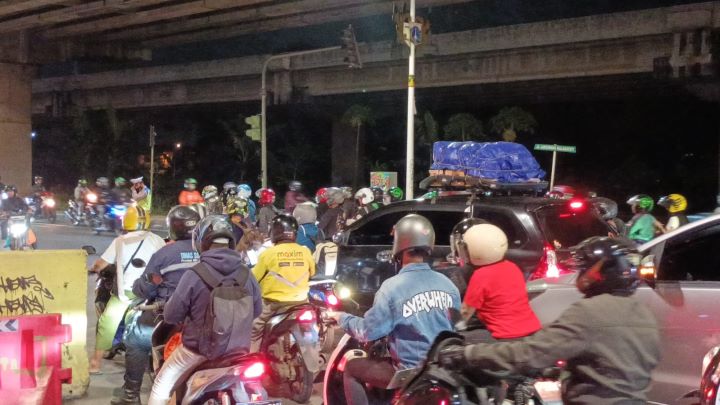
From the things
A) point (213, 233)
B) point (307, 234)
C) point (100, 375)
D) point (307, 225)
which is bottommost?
point (100, 375)

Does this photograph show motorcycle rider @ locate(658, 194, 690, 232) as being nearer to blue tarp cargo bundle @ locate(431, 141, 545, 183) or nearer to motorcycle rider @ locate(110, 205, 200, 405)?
blue tarp cargo bundle @ locate(431, 141, 545, 183)

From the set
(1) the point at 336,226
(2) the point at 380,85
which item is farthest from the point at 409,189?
(2) the point at 380,85

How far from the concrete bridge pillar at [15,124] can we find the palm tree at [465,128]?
744 inches

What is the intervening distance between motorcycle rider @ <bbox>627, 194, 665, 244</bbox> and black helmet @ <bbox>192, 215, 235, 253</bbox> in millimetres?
6936

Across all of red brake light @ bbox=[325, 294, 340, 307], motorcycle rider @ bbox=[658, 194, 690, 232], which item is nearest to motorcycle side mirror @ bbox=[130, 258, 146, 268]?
red brake light @ bbox=[325, 294, 340, 307]

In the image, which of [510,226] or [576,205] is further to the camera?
[576,205]

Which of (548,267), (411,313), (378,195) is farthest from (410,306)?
(378,195)

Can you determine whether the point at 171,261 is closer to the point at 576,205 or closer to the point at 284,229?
the point at 284,229

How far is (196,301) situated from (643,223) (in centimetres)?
751

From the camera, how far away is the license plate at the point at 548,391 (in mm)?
4090

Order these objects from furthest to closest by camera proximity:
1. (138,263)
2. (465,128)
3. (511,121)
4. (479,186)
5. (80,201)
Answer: (465,128) → (511,121) → (80,201) → (479,186) → (138,263)

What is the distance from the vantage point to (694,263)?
700 cm

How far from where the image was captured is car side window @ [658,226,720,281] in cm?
675

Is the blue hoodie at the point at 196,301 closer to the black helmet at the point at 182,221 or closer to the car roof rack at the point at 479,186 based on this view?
the black helmet at the point at 182,221
